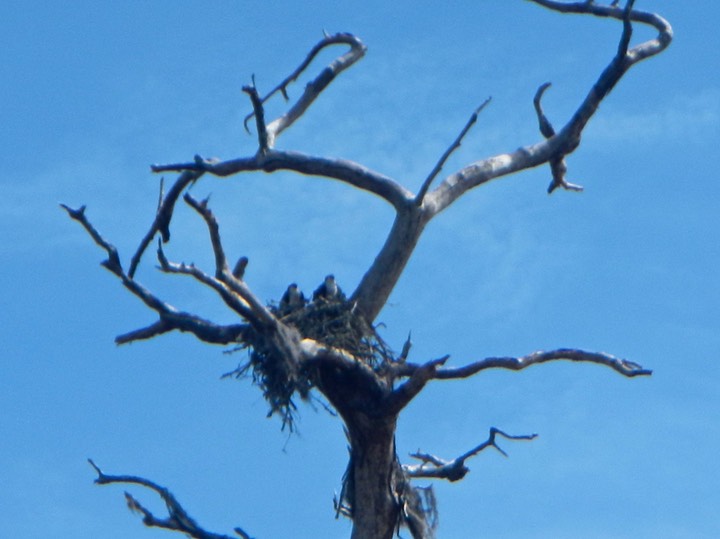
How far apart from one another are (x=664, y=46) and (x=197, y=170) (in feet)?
12.4

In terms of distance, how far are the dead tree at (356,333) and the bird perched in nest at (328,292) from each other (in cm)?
4

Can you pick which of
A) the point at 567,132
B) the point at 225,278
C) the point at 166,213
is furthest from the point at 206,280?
the point at 567,132

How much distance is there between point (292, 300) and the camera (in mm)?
11578

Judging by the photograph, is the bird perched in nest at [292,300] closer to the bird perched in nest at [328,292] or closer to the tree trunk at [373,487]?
the bird perched in nest at [328,292]

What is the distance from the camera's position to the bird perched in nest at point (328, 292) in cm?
1120

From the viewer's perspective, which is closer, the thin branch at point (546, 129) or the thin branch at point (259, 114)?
the thin branch at point (259, 114)

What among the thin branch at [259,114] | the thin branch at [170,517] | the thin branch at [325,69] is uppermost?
the thin branch at [325,69]

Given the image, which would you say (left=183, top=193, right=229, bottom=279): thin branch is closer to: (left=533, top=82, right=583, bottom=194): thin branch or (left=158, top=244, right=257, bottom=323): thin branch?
(left=158, top=244, right=257, bottom=323): thin branch

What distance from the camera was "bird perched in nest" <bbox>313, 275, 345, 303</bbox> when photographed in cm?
1120

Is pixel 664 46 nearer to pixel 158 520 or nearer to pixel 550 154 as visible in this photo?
pixel 550 154

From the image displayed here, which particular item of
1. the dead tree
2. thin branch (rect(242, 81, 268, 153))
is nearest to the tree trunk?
the dead tree

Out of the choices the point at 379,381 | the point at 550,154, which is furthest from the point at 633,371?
the point at 550,154

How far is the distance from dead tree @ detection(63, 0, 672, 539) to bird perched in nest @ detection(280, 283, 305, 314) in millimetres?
15

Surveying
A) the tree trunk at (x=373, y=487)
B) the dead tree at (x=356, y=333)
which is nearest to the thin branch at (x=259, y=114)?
the dead tree at (x=356, y=333)
